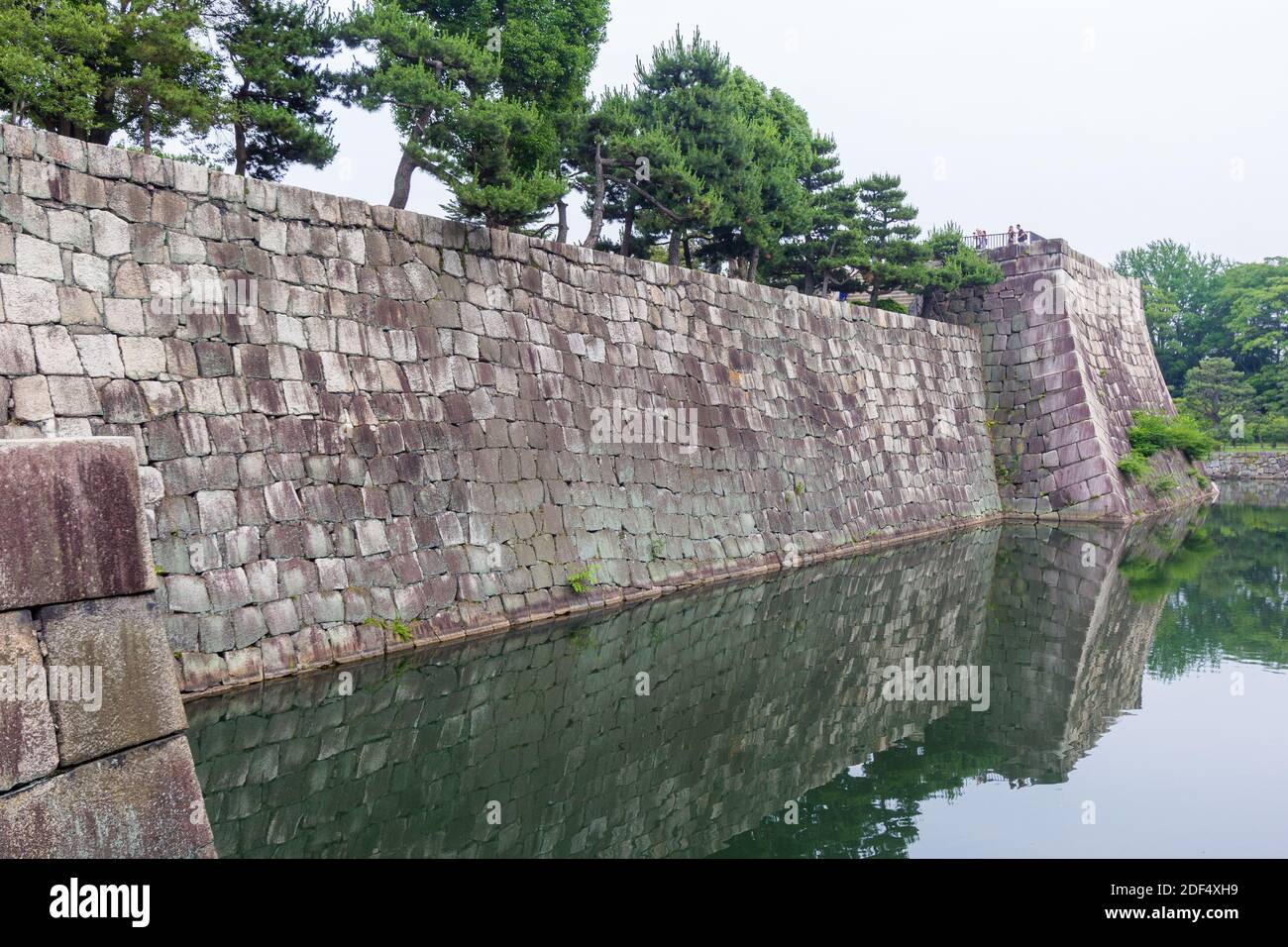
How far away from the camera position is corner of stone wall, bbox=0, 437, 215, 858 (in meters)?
2.68

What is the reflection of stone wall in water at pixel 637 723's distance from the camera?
5121 millimetres

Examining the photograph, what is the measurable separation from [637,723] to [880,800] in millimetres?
1813

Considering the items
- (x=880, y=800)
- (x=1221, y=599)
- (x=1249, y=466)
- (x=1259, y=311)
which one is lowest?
(x=880, y=800)

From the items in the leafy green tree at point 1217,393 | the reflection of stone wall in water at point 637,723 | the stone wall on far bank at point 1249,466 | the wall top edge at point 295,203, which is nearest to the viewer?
the reflection of stone wall in water at point 637,723

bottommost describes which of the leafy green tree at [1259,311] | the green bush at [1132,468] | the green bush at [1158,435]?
the green bush at [1132,468]

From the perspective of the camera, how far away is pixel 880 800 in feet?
18.8

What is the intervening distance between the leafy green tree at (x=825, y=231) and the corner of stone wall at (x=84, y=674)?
59.0ft

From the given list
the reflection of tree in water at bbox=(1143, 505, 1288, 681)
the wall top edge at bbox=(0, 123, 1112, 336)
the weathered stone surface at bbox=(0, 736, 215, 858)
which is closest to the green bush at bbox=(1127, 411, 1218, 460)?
the reflection of tree in water at bbox=(1143, 505, 1288, 681)

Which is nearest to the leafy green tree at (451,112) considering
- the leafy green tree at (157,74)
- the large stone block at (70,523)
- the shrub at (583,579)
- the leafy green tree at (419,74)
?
the leafy green tree at (419,74)

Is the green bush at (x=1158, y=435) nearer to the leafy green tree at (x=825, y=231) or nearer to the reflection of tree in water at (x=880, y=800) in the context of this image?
the leafy green tree at (x=825, y=231)

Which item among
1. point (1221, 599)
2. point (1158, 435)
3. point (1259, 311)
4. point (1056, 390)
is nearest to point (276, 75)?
point (1221, 599)

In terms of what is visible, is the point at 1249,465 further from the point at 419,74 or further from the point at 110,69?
the point at 110,69

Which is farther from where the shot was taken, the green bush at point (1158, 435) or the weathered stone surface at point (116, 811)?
the green bush at point (1158, 435)

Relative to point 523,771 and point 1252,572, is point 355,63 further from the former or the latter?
point 1252,572
